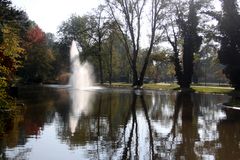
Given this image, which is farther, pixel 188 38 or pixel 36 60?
pixel 36 60

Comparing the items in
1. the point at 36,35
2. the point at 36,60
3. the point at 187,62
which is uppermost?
the point at 36,35

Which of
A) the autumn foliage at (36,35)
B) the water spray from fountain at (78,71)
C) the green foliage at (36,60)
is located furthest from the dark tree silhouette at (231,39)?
the autumn foliage at (36,35)

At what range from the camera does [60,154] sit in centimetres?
1178

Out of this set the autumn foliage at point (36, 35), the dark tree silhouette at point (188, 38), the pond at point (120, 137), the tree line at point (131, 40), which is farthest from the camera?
the autumn foliage at point (36, 35)

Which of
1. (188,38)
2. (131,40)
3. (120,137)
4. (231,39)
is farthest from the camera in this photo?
(131,40)

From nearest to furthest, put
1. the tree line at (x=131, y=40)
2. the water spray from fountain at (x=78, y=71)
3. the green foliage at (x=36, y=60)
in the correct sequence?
the tree line at (x=131, y=40) → the water spray from fountain at (x=78, y=71) → the green foliage at (x=36, y=60)

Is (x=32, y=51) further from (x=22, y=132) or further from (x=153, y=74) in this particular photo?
(x=22, y=132)

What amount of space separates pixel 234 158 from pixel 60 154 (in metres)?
4.56

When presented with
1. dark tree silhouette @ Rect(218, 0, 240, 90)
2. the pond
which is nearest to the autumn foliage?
dark tree silhouette @ Rect(218, 0, 240, 90)

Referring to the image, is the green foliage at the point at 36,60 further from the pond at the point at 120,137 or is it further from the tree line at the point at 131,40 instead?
the pond at the point at 120,137

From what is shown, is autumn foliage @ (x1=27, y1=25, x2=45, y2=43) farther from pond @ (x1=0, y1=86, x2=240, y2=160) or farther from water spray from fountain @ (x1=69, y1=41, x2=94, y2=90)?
pond @ (x1=0, y1=86, x2=240, y2=160)

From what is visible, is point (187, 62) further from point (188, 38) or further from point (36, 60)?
point (36, 60)

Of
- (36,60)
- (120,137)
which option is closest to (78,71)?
(36,60)

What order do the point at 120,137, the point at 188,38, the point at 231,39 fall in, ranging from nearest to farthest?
the point at 120,137 → the point at 231,39 → the point at 188,38
